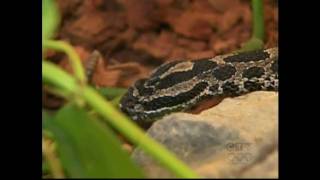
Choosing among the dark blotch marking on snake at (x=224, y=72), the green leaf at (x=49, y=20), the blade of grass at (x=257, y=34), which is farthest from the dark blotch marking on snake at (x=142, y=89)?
the green leaf at (x=49, y=20)

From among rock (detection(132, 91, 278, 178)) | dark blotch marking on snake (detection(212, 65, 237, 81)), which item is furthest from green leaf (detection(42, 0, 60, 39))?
dark blotch marking on snake (detection(212, 65, 237, 81))

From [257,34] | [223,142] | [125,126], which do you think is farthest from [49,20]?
[257,34]

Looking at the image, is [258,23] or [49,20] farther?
[258,23]

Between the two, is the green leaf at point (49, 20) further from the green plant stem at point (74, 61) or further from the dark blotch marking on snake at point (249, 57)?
the dark blotch marking on snake at point (249, 57)

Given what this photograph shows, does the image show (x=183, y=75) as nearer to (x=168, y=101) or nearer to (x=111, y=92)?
(x=168, y=101)

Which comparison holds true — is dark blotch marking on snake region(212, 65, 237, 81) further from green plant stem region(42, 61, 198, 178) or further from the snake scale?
green plant stem region(42, 61, 198, 178)
